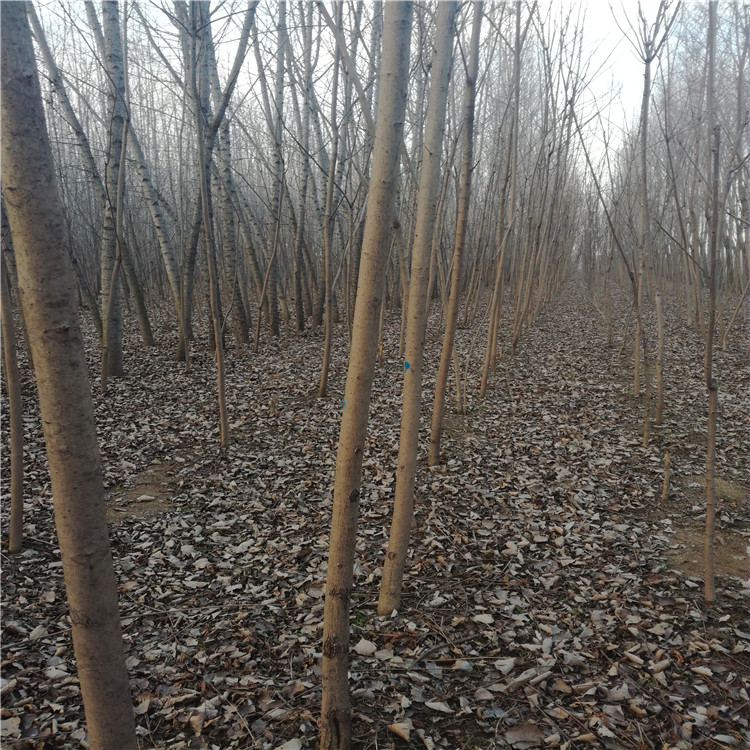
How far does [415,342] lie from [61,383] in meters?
1.83

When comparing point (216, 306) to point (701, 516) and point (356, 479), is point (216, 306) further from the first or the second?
point (701, 516)

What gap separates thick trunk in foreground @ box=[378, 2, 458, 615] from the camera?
262 cm

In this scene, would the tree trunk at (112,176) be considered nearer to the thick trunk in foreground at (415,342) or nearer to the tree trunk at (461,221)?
the tree trunk at (461,221)

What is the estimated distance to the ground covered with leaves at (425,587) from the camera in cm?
212

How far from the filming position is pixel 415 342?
2.76 meters

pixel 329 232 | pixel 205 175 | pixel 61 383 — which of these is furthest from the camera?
pixel 329 232

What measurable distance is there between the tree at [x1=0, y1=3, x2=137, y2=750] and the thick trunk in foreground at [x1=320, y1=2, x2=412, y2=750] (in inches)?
27.8

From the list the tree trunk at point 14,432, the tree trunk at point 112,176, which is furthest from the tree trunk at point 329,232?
the tree trunk at point 14,432

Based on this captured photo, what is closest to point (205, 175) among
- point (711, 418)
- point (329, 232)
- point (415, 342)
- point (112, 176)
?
point (329, 232)

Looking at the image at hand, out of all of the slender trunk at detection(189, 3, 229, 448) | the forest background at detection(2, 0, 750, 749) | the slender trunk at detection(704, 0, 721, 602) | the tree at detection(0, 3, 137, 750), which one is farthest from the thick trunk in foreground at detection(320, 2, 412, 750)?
the slender trunk at detection(189, 3, 229, 448)

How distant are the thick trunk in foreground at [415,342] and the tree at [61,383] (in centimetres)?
155

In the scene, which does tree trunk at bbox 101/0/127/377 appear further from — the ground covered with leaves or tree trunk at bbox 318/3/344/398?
tree trunk at bbox 318/3/344/398

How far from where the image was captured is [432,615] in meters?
2.76

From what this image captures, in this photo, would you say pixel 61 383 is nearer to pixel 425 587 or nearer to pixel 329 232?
pixel 425 587
